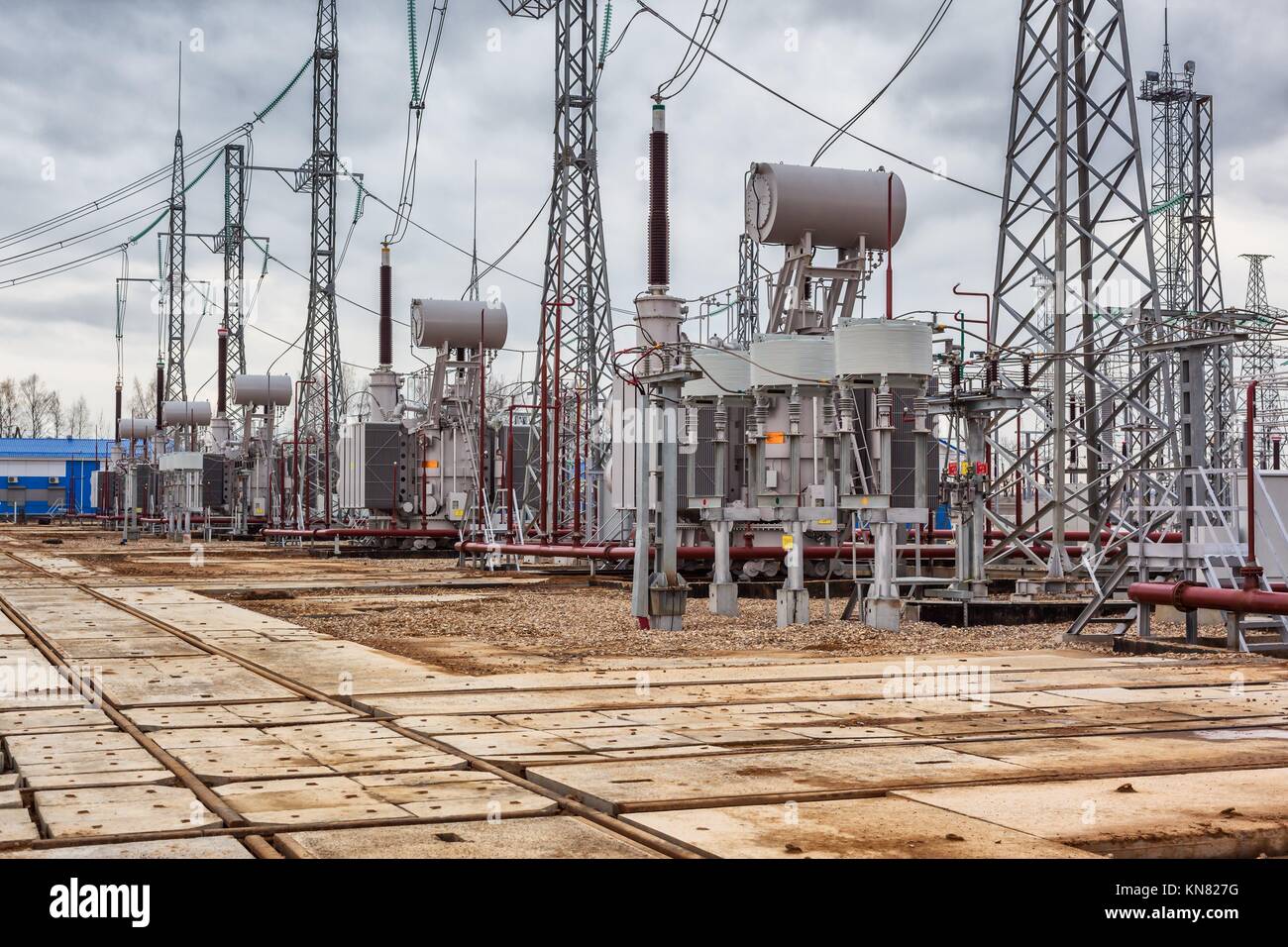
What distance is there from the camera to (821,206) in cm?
2295

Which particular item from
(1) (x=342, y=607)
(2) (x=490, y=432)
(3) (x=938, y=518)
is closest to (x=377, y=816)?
(1) (x=342, y=607)

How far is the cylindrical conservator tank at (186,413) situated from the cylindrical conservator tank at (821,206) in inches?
2489

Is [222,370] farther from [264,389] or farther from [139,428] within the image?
[139,428]

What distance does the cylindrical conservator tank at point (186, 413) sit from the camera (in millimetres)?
82000

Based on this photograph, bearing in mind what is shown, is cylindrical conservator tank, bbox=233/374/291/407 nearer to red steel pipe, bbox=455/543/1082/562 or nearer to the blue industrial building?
red steel pipe, bbox=455/543/1082/562

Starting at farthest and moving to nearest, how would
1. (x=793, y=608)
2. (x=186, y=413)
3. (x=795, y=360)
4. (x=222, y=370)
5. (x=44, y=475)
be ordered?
(x=44, y=475) < (x=186, y=413) < (x=222, y=370) < (x=795, y=360) < (x=793, y=608)

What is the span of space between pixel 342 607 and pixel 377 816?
16494mm

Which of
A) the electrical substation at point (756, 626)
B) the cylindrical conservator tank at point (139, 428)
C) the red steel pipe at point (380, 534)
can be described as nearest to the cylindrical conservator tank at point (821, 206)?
the electrical substation at point (756, 626)

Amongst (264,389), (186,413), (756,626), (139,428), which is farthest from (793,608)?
(139,428)

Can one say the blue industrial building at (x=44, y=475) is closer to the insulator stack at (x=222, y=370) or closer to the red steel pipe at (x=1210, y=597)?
the insulator stack at (x=222, y=370)

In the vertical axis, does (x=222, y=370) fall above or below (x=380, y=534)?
above

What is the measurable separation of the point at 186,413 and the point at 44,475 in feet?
184
